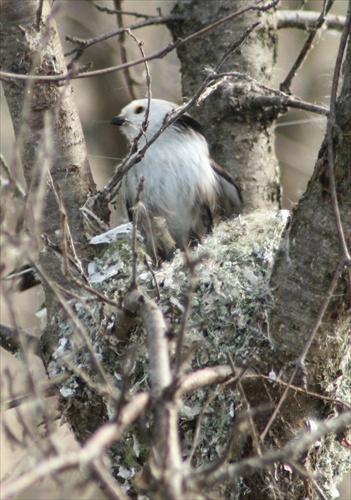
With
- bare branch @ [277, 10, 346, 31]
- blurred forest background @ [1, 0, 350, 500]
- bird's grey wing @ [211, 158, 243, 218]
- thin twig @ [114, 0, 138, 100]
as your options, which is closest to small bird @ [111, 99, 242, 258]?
bird's grey wing @ [211, 158, 243, 218]

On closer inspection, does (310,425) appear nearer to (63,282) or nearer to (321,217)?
(321,217)

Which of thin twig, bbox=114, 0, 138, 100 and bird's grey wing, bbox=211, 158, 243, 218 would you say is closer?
bird's grey wing, bbox=211, 158, 243, 218

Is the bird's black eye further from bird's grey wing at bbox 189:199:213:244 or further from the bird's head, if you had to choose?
bird's grey wing at bbox 189:199:213:244

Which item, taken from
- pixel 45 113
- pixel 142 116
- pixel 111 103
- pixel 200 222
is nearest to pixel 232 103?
pixel 142 116

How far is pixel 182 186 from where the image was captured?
3.82 m

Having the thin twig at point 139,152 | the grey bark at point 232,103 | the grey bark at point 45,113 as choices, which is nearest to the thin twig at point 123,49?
the grey bark at point 232,103

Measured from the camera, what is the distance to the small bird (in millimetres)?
3820

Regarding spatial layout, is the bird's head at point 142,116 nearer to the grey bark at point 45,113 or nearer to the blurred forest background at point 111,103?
the grey bark at point 45,113

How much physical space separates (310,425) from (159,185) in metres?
1.52

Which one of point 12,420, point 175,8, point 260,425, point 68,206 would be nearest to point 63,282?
point 68,206

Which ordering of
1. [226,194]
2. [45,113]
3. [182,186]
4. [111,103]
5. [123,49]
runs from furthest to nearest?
[111,103] < [123,49] < [226,194] < [182,186] < [45,113]

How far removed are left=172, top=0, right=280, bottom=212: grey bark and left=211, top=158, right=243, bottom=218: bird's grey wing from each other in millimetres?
153

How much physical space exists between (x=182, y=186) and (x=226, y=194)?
0.24 m

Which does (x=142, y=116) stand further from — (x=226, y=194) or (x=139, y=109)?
(x=226, y=194)
